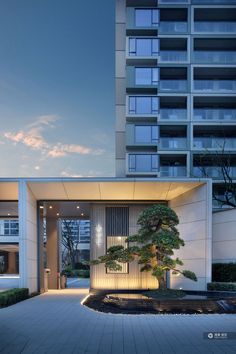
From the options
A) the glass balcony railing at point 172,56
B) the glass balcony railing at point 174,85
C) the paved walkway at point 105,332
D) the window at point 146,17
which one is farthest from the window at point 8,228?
the paved walkway at point 105,332

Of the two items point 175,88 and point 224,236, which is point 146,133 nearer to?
point 175,88

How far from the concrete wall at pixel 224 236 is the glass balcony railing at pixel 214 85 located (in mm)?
17517

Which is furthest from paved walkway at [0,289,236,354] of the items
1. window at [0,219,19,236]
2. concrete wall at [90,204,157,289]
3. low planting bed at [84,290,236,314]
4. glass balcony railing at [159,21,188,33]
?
window at [0,219,19,236]

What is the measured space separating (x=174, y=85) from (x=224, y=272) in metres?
19.8

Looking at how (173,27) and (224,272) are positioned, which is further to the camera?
(173,27)

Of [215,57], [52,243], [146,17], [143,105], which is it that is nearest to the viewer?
[52,243]

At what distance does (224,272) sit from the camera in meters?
14.1

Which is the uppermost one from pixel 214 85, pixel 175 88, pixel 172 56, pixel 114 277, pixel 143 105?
pixel 172 56

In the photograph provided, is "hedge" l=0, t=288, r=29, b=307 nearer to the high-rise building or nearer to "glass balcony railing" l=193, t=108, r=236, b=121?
the high-rise building

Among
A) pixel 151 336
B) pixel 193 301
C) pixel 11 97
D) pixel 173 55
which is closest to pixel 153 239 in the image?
pixel 193 301

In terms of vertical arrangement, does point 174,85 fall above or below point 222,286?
above

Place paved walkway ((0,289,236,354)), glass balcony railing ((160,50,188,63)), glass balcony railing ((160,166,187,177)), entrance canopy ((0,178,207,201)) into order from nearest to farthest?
paved walkway ((0,289,236,354))
entrance canopy ((0,178,207,201))
glass balcony railing ((160,166,187,177))
glass balcony railing ((160,50,188,63))

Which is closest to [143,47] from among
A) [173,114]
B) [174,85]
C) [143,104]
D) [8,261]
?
[174,85]

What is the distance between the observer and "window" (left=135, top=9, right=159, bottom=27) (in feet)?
98.7
